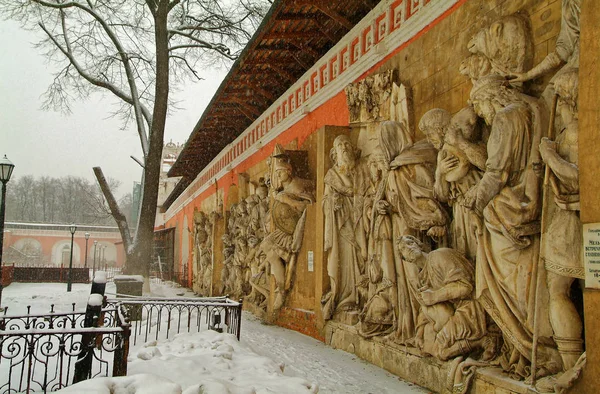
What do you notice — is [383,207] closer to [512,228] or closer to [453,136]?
[453,136]

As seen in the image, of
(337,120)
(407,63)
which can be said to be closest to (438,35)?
(407,63)

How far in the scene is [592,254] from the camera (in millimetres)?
3156

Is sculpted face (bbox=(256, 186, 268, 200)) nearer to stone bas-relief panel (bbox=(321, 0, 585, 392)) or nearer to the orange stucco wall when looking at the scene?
stone bas-relief panel (bbox=(321, 0, 585, 392))

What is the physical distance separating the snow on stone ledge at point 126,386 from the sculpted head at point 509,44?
362 centimetres

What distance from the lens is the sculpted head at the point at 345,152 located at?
7285 mm

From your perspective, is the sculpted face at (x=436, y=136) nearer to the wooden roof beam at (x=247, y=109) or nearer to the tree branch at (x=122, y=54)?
the wooden roof beam at (x=247, y=109)

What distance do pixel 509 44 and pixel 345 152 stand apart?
10.5 ft

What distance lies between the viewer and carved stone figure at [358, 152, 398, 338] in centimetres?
595

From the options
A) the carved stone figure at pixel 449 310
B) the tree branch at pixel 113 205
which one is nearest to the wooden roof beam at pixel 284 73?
the carved stone figure at pixel 449 310

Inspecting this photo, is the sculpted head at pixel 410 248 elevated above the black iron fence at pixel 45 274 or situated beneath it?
elevated above

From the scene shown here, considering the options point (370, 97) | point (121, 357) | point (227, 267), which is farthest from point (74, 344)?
point (227, 267)

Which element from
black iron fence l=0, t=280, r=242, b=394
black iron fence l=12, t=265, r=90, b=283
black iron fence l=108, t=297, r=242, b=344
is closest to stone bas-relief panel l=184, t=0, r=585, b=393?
black iron fence l=108, t=297, r=242, b=344

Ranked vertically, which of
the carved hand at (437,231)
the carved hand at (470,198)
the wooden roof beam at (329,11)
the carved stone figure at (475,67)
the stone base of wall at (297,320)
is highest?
the wooden roof beam at (329,11)

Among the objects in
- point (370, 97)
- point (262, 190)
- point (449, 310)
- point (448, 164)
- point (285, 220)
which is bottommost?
point (449, 310)
